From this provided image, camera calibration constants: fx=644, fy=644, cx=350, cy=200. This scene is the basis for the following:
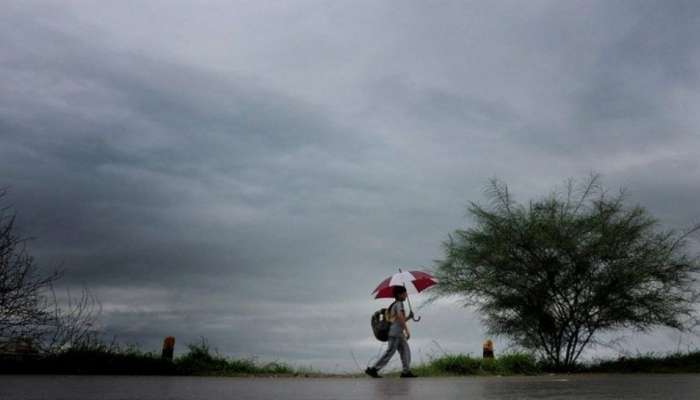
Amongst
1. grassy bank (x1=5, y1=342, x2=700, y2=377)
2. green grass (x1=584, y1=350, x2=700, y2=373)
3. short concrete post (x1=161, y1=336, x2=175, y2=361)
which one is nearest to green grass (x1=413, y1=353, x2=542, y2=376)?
grassy bank (x1=5, y1=342, x2=700, y2=377)

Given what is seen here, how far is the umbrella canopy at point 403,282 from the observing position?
1509 centimetres

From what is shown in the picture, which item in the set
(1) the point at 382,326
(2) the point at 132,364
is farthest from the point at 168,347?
(1) the point at 382,326

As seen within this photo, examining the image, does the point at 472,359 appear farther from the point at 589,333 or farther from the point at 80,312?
the point at 80,312

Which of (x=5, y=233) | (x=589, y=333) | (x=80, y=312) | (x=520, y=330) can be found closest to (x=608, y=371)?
(x=589, y=333)

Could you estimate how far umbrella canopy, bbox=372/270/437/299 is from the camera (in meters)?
15.1

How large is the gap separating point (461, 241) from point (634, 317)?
19.6ft

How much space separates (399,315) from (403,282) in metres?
0.83

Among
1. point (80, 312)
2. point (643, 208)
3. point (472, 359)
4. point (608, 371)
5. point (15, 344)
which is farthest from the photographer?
point (643, 208)

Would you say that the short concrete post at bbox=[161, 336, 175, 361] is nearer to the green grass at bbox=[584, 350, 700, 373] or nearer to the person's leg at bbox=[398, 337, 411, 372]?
the person's leg at bbox=[398, 337, 411, 372]

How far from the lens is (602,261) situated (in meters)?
20.9

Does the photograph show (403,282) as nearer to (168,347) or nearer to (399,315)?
(399,315)

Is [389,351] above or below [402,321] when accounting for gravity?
below

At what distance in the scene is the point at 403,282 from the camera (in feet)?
49.6

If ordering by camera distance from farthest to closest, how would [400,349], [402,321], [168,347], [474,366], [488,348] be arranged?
1. [488,348]
2. [474,366]
3. [168,347]
4. [400,349]
5. [402,321]
